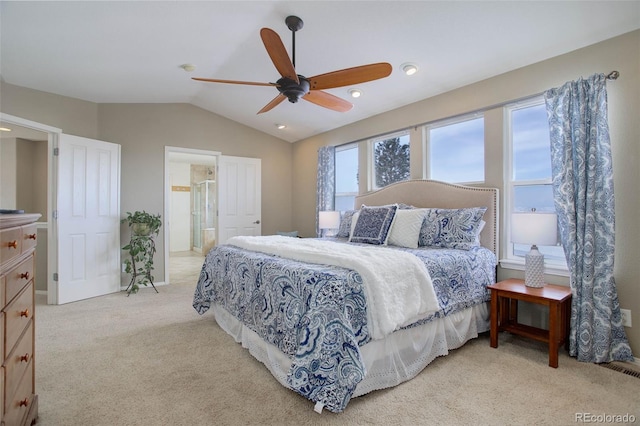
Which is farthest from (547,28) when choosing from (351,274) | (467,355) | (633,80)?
(467,355)

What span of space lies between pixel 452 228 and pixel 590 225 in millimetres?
974

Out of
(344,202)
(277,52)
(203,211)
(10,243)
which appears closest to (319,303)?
(10,243)

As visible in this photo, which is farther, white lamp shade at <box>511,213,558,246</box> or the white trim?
the white trim

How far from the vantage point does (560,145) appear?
2504 mm

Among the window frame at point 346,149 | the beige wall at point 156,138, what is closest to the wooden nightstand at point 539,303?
the window frame at point 346,149

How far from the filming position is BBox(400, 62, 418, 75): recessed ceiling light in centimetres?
310

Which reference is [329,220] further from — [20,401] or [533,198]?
[20,401]

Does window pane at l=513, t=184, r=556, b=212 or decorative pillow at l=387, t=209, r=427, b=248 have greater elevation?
window pane at l=513, t=184, r=556, b=212

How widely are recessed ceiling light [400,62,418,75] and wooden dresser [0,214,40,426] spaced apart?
10.3ft

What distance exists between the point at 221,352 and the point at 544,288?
262cm

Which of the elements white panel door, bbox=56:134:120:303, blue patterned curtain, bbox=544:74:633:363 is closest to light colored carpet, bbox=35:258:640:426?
blue patterned curtain, bbox=544:74:633:363

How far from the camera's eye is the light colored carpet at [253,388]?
1.67 meters

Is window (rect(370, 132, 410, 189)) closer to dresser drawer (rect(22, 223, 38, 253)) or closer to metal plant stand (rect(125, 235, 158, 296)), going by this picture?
metal plant stand (rect(125, 235, 158, 296))

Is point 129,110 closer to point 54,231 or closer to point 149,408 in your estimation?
point 54,231
